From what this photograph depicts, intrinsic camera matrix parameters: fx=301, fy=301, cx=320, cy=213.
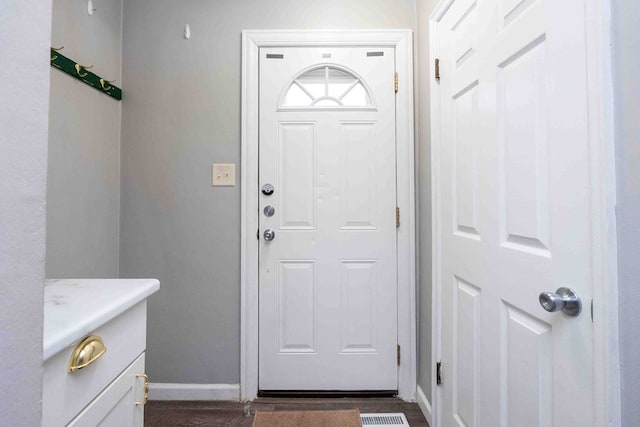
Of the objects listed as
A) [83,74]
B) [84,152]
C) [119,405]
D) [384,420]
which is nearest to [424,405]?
[384,420]

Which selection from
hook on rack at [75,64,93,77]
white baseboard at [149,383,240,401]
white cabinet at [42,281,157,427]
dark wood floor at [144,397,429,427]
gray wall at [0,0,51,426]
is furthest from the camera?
white baseboard at [149,383,240,401]

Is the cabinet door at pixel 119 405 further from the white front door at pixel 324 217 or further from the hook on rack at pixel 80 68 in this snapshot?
the hook on rack at pixel 80 68

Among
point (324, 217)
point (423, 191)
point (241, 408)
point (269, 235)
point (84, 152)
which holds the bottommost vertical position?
point (241, 408)

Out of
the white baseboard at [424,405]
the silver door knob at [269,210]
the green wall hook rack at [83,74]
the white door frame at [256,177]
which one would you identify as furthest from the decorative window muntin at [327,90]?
the white baseboard at [424,405]

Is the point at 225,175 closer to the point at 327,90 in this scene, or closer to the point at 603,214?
the point at 327,90

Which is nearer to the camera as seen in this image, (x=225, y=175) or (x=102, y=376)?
(x=102, y=376)

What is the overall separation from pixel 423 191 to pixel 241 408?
5.12ft

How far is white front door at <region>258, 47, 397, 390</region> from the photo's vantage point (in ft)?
5.71

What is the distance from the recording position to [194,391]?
1.73m

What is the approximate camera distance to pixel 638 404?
0.59m

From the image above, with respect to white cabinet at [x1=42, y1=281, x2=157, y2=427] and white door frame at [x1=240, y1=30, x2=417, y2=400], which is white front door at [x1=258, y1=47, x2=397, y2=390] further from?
white cabinet at [x1=42, y1=281, x2=157, y2=427]

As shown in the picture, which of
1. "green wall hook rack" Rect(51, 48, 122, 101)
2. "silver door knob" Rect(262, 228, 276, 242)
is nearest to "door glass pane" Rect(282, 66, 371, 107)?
"silver door knob" Rect(262, 228, 276, 242)

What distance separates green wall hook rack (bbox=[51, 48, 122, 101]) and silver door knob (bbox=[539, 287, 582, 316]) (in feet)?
6.53

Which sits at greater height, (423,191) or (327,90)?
(327,90)
